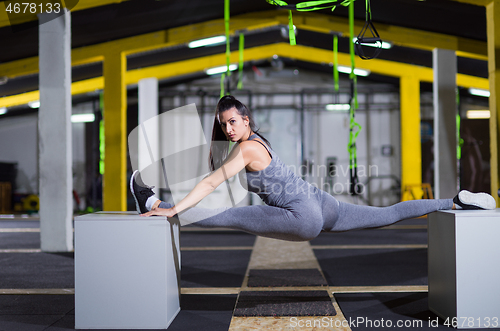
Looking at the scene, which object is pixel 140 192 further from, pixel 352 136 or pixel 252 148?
pixel 352 136

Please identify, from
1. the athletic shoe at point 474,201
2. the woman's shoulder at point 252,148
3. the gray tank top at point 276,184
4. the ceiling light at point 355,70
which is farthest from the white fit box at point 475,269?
the ceiling light at point 355,70

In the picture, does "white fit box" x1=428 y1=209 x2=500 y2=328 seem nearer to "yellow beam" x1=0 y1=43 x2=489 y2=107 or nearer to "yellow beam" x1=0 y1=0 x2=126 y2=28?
"yellow beam" x1=0 y1=0 x2=126 y2=28

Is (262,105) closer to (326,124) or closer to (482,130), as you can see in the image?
(326,124)

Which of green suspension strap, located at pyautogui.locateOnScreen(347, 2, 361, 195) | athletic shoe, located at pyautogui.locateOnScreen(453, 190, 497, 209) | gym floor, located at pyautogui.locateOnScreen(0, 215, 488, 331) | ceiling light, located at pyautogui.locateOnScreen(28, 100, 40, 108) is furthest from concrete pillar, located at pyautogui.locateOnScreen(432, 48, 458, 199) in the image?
ceiling light, located at pyautogui.locateOnScreen(28, 100, 40, 108)

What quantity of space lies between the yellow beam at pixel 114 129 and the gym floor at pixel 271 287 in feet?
7.48

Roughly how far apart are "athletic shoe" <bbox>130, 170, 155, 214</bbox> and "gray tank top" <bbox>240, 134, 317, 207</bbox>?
55 cm

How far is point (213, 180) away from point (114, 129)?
595cm

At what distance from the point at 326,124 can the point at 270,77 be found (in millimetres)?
2024

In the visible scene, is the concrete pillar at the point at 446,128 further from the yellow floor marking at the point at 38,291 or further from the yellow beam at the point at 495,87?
the yellow floor marking at the point at 38,291

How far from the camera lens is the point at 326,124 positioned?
1210cm

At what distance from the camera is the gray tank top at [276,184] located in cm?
229

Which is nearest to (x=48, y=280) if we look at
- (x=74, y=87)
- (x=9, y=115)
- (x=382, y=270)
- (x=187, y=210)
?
(x=187, y=210)

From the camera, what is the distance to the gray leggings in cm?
227

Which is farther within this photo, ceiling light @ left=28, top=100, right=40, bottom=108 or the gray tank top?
ceiling light @ left=28, top=100, right=40, bottom=108
